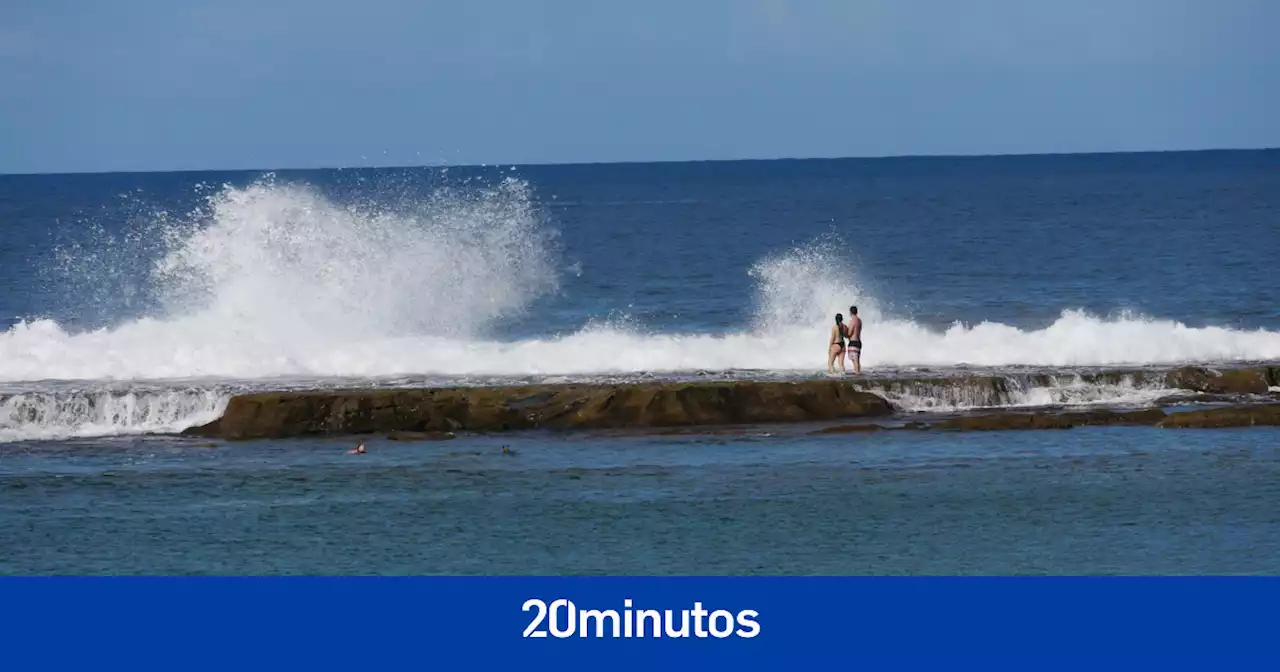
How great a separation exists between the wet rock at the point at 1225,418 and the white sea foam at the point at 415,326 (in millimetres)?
3189

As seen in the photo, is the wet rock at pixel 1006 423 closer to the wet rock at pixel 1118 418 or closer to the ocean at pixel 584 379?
the wet rock at pixel 1118 418

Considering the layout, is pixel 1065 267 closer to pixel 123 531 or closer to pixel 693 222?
pixel 693 222

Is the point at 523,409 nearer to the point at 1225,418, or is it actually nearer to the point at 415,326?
the point at 1225,418

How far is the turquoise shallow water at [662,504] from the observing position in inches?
736

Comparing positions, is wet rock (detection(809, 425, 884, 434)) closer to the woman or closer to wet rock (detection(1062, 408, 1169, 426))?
wet rock (detection(1062, 408, 1169, 426))

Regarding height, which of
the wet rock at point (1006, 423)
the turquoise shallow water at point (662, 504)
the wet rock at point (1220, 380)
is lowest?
the turquoise shallow water at point (662, 504)

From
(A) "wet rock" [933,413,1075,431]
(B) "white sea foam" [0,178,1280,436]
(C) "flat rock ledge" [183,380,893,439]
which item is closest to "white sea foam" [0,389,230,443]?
(C) "flat rock ledge" [183,380,893,439]

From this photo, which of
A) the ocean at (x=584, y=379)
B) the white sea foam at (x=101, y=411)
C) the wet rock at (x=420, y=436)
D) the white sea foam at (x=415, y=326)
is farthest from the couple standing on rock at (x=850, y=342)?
the white sea foam at (x=101, y=411)

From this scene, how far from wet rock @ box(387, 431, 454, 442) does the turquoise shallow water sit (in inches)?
21.9

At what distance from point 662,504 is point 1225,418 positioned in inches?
374

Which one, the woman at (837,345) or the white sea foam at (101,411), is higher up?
the woman at (837,345)

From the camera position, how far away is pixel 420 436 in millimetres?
27125

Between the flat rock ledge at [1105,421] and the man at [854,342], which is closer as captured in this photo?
the flat rock ledge at [1105,421]

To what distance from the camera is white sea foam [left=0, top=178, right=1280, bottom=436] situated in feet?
116
